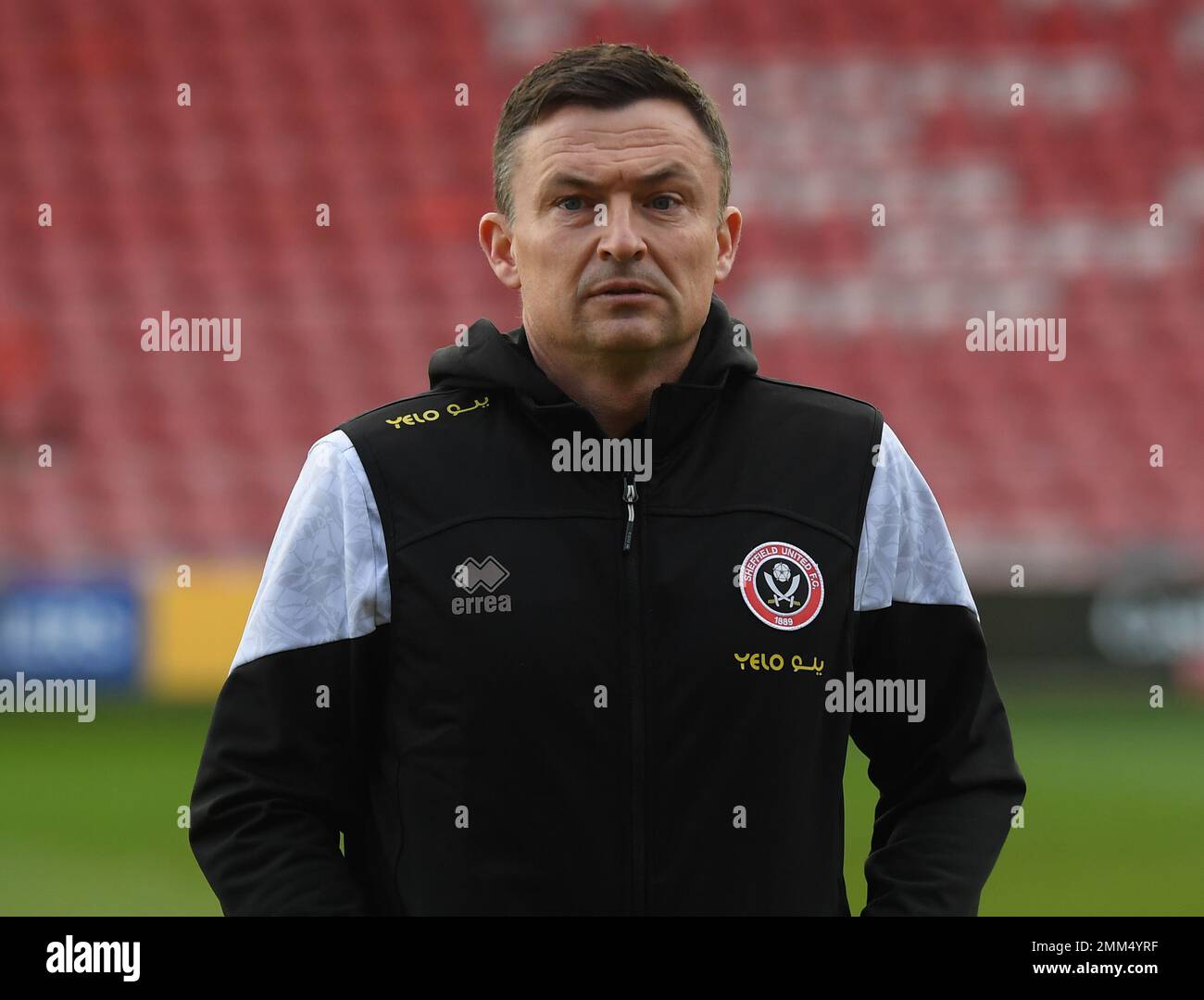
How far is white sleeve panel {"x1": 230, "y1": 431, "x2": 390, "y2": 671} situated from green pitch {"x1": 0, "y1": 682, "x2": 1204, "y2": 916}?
10.1ft

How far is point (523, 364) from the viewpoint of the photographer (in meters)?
1.70

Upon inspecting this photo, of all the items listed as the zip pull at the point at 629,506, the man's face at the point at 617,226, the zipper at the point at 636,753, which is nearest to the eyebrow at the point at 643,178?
the man's face at the point at 617,226

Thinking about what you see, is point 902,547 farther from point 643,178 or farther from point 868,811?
point 868,811

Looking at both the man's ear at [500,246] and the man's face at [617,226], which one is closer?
the man's face at [617,226]

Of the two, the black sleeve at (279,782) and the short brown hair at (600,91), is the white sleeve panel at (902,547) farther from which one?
the black sleeve at (279,782)

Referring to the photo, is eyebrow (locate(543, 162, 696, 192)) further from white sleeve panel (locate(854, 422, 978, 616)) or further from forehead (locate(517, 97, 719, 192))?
white sleeve panel (locate(854, 422, 978, 616))

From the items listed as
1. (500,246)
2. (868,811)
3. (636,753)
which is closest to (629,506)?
(636,753)

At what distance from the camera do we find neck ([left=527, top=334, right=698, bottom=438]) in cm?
170

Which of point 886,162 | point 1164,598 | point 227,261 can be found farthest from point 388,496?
point 886,162

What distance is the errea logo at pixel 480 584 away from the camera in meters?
1.58

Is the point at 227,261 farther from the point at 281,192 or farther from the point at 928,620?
the point at 928,620

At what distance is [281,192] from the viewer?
998 cm

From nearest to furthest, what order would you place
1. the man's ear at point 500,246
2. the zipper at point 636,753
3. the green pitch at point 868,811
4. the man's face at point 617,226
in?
the zipper at point 636,753 < the man's face at point 617,226 < the man's ear at point 500,246 < the green pitch at point 868,811

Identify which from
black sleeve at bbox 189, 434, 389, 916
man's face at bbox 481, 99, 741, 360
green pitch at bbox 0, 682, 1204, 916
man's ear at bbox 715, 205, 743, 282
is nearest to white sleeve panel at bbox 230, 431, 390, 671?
black sleeve at bbox 189, 434, 389, 916
